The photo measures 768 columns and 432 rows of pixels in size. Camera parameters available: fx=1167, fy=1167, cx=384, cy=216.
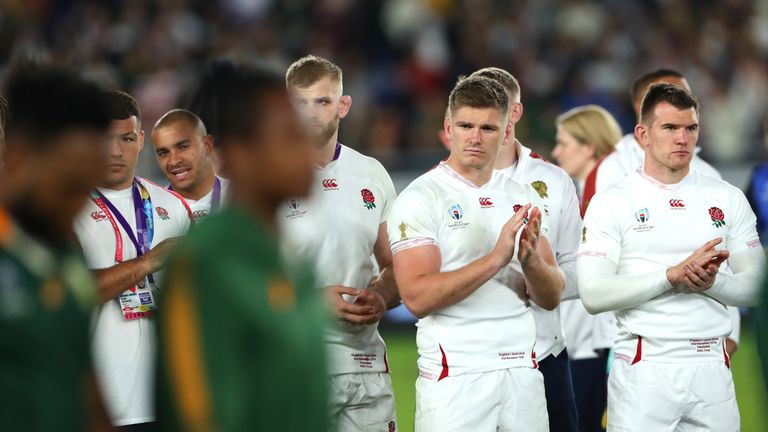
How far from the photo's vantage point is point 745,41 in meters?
17.9

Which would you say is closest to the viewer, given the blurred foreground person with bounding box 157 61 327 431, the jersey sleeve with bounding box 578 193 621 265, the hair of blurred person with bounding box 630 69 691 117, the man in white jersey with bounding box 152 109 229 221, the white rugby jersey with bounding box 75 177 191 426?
the blurred foreground person with bounding box 157 61 327 431

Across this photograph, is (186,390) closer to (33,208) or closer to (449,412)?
(33,208)

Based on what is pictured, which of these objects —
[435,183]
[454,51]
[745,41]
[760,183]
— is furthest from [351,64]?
[435,183]

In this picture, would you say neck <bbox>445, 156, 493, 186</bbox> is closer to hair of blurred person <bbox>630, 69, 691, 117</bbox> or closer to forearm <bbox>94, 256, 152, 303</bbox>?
forearm <bbox>94, 256, 152, 303</bbox>

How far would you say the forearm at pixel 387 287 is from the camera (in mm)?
6055

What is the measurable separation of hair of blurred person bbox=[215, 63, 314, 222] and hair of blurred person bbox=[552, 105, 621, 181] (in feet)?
20.1

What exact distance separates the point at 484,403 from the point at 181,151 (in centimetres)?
214

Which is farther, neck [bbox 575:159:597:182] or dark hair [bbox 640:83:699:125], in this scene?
neck [bbox 575:159:597:182]

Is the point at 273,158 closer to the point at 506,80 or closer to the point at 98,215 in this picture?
the point at 98,215

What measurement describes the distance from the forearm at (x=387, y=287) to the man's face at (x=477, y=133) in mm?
709

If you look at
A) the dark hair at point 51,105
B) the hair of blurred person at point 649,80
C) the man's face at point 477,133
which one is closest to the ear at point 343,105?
the man's face at point 477,133

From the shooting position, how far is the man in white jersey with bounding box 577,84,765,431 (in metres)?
5.92

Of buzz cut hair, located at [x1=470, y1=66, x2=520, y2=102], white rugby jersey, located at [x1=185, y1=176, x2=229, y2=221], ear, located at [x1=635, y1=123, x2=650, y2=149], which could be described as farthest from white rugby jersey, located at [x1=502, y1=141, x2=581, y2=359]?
white rugby jersey, located at [x1=185, y1=176, x2=229, y2=221]

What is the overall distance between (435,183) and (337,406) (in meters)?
1.24
